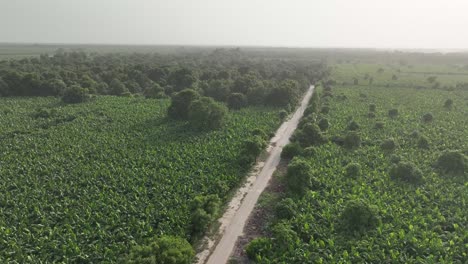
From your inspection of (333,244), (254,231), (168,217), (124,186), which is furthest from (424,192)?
(124,186)

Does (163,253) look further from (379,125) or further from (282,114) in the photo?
(282,114)

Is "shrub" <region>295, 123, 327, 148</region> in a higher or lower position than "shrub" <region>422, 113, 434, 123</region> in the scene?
lower

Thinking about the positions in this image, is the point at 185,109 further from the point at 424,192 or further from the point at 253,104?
the point at 424,192

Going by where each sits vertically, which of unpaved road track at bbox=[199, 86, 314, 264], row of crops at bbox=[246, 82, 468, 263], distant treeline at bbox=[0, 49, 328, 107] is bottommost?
unpaved road track at bbox=[199, 86, 314, 264]

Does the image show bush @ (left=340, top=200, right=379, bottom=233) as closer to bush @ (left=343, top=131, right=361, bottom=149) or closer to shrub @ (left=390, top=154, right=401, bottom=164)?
shrub @ (left=390, top=154, right=401, bottom=164)

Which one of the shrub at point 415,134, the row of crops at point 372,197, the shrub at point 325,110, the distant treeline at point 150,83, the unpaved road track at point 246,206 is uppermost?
the distant treeline at point 150,83

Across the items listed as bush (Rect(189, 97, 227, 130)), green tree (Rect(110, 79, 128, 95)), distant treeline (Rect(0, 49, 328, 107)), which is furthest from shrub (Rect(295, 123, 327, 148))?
green tree (Rect(110, 79, 128, 95))

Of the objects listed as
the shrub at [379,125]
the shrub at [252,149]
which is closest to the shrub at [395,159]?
the shrub at [379,125]

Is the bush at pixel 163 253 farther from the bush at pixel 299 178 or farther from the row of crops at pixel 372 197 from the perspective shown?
the bush at pixel 299 178
